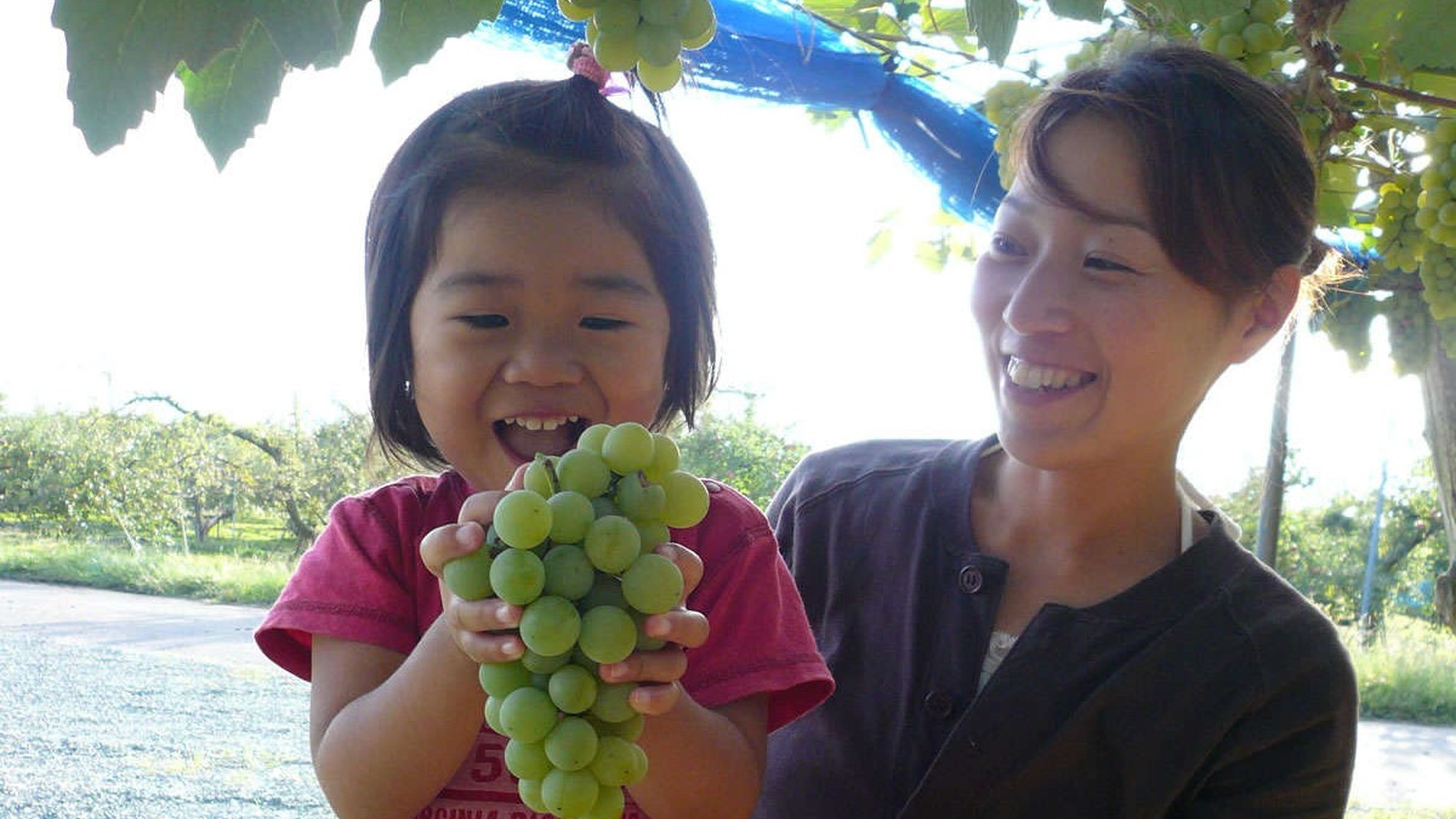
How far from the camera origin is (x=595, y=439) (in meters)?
0.74

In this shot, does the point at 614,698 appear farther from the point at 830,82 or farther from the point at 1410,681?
the point at 1410,681

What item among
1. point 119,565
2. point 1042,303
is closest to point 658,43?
point 1042,303

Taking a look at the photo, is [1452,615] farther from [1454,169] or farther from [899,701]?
[899,701]

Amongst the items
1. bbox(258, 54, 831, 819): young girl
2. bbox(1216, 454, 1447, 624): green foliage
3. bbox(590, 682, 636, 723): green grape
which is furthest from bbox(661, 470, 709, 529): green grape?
bbox(1216, 454, 1447, 624): green foliage

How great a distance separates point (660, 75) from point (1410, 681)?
7.03 metres

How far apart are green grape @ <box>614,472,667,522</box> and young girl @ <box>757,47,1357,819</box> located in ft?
2.37

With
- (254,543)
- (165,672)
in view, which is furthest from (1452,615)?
(254,543)

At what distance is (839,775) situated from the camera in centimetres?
142

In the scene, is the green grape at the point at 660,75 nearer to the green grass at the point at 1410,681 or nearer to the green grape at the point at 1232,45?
the green grape at the point at 1232,45

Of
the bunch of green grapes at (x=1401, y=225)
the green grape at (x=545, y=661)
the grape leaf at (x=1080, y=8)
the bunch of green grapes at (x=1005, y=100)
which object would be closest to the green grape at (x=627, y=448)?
the green grape at (x=545, y=661)

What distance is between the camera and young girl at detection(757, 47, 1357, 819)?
4.33 feet

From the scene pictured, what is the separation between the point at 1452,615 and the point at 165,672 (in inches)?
213

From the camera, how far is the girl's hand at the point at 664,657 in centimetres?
71

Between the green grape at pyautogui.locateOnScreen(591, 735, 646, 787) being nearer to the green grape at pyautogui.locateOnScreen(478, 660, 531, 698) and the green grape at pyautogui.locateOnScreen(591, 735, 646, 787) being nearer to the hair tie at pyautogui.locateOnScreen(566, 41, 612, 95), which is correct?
the green grape at pyautogui.locateOnScreen(478, 660, 531, 698)
